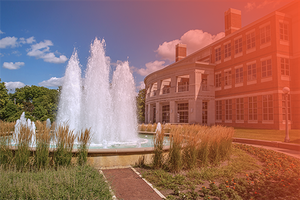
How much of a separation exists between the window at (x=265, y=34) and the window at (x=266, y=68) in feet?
7.45

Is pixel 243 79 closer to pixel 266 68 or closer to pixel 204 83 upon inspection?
pixel 266 68

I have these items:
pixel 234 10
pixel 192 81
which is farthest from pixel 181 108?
pixel 234 10

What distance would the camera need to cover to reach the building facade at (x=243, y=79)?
2108 centimetres

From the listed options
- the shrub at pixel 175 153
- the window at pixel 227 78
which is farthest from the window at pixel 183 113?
the shrub at pixel 175 153

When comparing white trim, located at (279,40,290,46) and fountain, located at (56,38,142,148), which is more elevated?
white trim, located at (279,40,290,46)

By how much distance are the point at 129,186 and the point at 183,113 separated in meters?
27.0

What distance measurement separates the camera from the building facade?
21.1 metres

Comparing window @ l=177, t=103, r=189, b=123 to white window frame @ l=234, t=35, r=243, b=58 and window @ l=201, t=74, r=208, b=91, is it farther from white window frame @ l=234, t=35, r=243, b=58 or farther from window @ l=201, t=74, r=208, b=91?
white window frame @ l=234, t=35, r=243, b=58

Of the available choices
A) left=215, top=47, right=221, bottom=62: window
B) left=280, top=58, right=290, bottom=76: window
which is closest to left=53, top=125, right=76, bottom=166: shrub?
left=280, top=58, right=290, bottom=76: window

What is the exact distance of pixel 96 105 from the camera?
40.0ft

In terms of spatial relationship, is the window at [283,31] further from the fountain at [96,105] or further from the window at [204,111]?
the fountain at [96,105]

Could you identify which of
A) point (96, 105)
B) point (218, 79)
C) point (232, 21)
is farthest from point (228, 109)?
point (96, 105)

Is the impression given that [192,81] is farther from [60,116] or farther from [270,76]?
[60,116]

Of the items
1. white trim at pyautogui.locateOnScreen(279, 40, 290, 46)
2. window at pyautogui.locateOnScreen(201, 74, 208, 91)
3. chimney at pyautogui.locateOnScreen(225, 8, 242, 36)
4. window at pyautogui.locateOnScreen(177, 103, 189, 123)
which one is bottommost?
window at pyautogui.locateOnScreen(177, 103, 189, 123)
